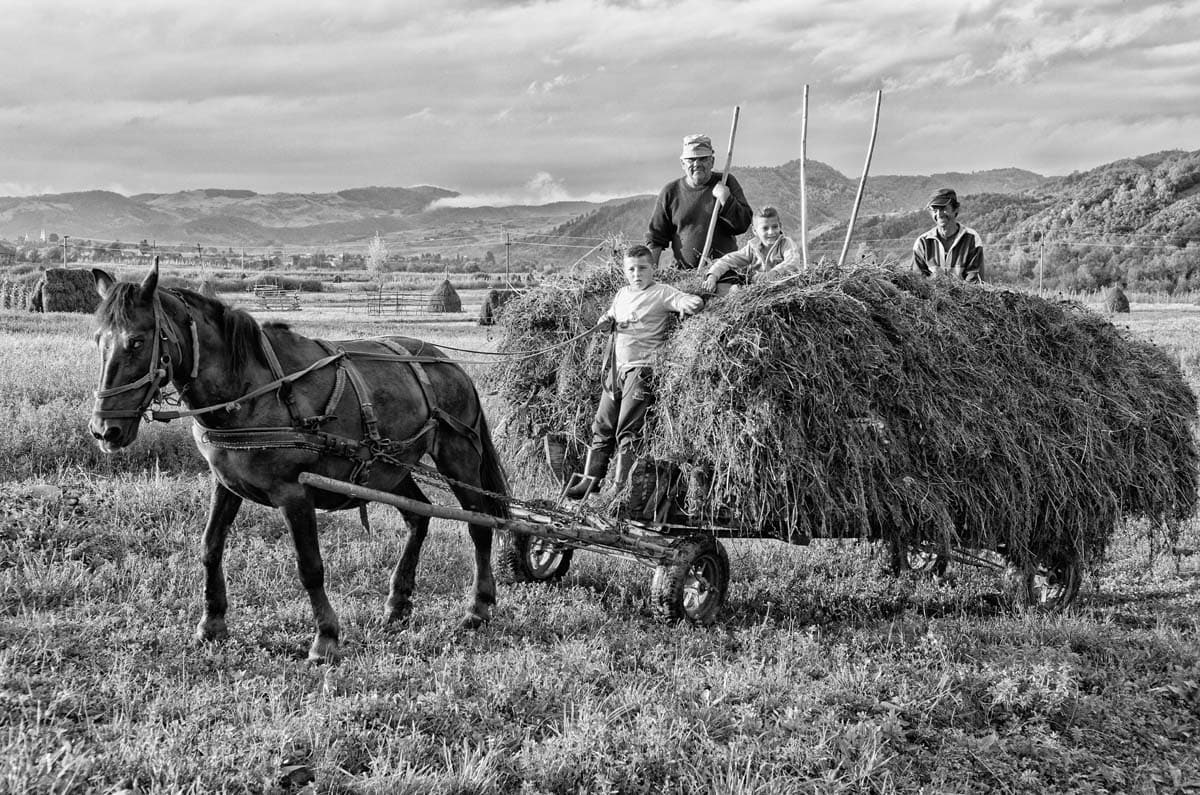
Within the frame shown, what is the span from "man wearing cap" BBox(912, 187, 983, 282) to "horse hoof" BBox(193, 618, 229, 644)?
646 centimetres

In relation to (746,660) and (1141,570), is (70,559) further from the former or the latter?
(1141,570)

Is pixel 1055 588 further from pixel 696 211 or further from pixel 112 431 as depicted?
pixel 112 431

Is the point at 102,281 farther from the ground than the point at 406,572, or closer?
farther from the ground

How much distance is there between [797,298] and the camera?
19.4 ft

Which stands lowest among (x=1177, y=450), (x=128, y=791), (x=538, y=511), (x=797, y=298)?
(x=128, y=791)

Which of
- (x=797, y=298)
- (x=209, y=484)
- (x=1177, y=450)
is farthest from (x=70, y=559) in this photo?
(x=1177, y=450)

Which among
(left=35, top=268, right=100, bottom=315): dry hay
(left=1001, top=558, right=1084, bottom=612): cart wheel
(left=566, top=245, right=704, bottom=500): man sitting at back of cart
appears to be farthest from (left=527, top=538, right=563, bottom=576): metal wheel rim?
(left=35, top=268, right=100, bottom=315): dry hay

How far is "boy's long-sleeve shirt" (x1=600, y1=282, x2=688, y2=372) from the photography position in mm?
6562

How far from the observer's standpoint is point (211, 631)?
5.48m

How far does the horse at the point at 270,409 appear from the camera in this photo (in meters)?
4.76

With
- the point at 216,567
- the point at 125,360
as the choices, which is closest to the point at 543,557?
the point at 216,567

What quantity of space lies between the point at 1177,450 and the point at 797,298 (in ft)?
14.1

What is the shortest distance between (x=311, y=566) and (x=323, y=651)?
493mm

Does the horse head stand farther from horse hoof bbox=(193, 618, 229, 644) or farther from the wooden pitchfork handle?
the wooden pitchfork handle
